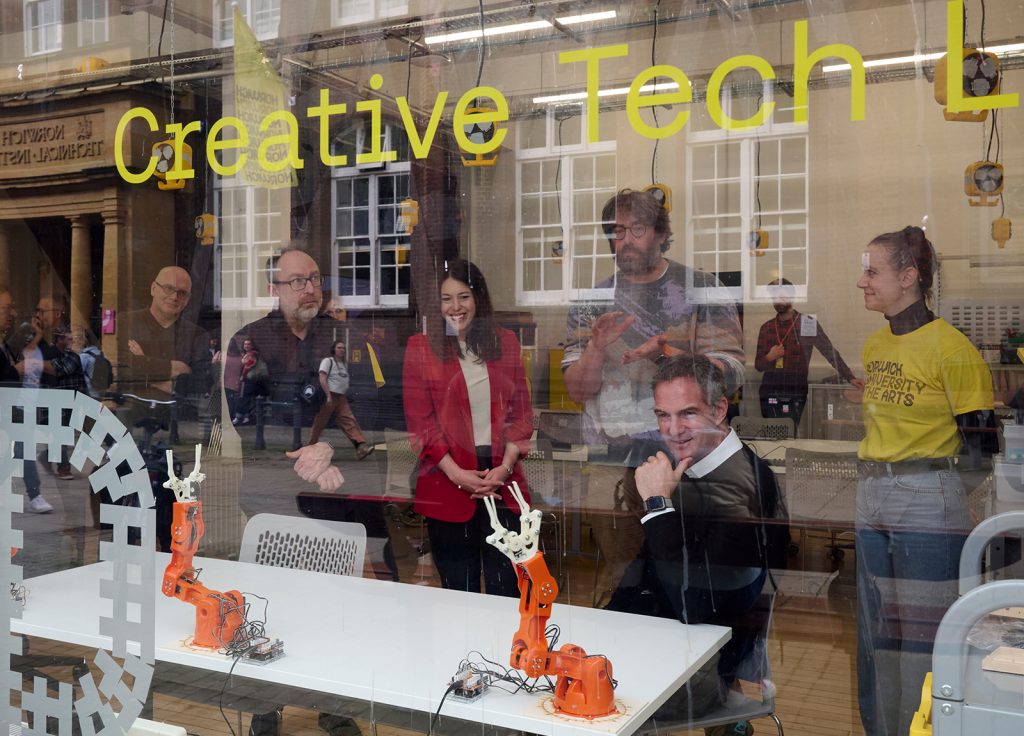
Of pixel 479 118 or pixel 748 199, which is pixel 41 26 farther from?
pixel 748 199

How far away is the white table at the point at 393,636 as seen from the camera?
6.51 feet

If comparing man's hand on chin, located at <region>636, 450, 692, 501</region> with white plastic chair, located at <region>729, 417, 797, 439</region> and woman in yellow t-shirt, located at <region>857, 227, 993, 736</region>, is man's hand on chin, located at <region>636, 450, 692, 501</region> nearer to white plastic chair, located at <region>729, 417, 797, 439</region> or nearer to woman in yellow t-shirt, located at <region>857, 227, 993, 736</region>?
white plastic chair, located at <region>729, 417, 797, 439</region>

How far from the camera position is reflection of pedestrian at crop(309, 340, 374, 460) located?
129 inches

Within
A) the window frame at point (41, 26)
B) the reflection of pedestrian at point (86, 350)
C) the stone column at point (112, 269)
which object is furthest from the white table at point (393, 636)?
the window frame at point (41, 26)

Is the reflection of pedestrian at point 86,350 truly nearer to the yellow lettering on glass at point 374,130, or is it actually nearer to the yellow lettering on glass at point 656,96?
the yellow lettering on glass at point 374,130

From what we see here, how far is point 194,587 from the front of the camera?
2.38 m

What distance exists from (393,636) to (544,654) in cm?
55

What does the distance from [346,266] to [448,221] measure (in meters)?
0.37

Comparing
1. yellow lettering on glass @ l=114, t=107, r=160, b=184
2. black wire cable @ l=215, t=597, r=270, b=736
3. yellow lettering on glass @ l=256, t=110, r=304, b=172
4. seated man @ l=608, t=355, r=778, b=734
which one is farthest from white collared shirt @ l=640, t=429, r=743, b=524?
yellow lettering on glass @ l=114, t=107, r=160, b=184

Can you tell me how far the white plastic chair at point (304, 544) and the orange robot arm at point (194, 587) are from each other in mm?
410

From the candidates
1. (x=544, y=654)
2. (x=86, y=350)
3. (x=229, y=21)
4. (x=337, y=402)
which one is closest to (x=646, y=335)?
(x=337, y=402)

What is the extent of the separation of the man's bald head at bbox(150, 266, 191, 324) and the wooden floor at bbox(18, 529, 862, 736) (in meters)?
1.07

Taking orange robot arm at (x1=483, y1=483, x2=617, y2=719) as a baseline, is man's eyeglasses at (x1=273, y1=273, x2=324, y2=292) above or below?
above

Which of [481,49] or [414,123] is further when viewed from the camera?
[481,49]
